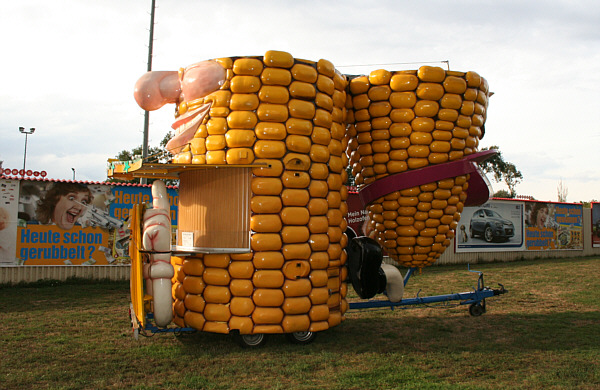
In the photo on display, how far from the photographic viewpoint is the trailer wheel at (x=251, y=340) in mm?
5898

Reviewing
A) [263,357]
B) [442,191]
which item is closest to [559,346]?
[442,191]

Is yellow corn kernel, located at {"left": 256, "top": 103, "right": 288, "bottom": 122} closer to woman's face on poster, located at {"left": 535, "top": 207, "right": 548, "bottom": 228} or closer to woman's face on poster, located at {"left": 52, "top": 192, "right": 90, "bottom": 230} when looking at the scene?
woman's face on poster, located at {"left": 52, "top": 192, "right": 90, "bottom": 230}

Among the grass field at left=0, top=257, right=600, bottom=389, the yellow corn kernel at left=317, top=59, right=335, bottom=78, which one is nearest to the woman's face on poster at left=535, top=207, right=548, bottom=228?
the grass field at left=0, top=257, right=600, bottom=389

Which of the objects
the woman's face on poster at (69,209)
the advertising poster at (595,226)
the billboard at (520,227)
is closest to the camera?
the woman's face on poster at (69,209)

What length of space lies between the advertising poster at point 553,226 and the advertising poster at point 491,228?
2.00ft

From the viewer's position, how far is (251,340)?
5.91m

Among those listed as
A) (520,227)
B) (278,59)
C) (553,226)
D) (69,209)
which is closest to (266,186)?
(278,59)

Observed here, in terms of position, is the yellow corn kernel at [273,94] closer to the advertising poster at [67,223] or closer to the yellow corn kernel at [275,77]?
the yellow corn kernel at [275,77]

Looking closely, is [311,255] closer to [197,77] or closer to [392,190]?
[392,190]

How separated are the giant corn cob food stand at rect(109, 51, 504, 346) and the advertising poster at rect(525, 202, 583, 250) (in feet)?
44.5

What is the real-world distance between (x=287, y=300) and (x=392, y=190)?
2.08 m

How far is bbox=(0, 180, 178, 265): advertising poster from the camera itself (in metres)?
10.6

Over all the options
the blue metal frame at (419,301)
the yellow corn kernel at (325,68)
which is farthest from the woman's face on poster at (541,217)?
the yellow corn kernel at (325,68)

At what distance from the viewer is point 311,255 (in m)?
5.94
